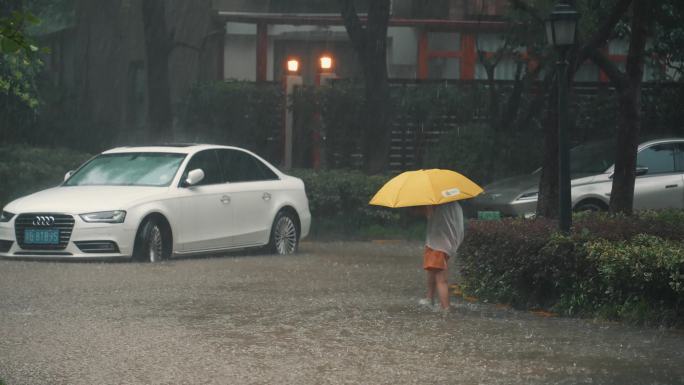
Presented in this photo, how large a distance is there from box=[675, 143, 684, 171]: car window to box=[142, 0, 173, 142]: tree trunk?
1009cm

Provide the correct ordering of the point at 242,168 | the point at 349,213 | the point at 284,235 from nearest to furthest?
the point at 242,168 → the point at 284,235 → the point at 349,213

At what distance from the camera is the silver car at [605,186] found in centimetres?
2220

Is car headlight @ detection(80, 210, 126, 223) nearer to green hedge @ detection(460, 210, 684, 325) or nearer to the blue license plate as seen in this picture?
the blue license plate

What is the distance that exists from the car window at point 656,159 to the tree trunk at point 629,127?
17.3 feet

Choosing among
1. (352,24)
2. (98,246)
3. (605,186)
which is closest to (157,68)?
(352,24)

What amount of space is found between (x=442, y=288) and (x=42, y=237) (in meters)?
6.03

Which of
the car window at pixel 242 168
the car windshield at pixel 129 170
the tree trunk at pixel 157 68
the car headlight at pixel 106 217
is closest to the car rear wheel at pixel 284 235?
the car window at pixel 242 168

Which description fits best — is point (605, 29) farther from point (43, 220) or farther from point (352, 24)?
point (352, 24)

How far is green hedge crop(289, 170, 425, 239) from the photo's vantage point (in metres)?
23.4

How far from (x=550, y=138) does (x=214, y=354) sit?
874 centimetres

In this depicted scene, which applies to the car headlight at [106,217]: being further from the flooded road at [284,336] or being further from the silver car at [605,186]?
the silver car at [605,186]

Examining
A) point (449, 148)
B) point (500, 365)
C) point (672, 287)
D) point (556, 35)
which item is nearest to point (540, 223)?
point (556, 35)

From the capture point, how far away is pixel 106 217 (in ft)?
55.2

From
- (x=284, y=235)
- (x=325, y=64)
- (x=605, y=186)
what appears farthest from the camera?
(x=325, y=64)
